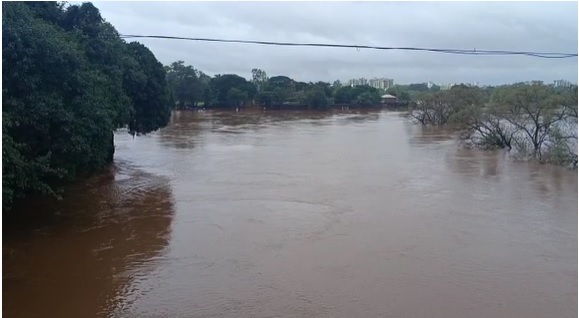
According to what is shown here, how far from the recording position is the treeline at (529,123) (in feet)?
73.0

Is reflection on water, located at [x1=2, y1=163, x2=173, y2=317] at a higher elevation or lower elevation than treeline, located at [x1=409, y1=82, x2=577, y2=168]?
lower

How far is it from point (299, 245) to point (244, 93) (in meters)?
59.2

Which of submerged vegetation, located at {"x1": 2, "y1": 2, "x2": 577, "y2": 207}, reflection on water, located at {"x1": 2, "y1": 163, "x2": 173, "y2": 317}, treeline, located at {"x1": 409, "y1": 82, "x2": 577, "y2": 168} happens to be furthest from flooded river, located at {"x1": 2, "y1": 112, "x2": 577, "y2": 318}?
treeline, located at {"x1": 409, "y1": 82, "x2": 577, "y2": 168}

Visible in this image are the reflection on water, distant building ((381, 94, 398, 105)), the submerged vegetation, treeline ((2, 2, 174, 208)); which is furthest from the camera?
distant building ((381, 94, 398, 105))

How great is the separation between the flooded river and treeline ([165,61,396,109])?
149 ft

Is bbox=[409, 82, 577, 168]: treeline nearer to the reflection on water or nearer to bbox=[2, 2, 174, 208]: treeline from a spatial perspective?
the reflection on water

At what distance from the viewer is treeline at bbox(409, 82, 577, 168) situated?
877 inches

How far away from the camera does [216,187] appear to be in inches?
695

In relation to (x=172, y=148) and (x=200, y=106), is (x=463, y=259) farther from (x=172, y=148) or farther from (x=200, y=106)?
(x=200, y=106)

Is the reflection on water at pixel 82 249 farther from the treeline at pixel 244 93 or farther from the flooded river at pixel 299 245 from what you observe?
the treeline at pixel 244 93

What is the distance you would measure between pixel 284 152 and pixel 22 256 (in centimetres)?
1699

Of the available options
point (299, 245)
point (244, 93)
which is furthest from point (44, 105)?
point (244, 93)

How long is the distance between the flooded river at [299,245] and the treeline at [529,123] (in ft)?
6.35

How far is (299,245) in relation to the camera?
11.7 m
